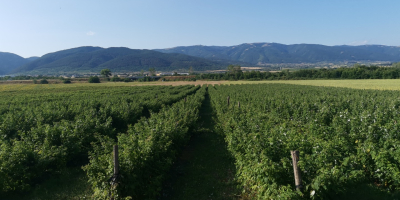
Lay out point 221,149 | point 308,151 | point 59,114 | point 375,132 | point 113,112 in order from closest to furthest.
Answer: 1. point 308,151
2. point 375,132
3. point 221,149
4. point 59,114
5. point 113,112

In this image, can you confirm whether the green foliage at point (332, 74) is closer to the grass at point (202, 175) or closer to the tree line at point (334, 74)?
the tree line at point (334, 74)

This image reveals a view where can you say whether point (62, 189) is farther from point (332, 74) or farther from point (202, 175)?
point (332, 74)

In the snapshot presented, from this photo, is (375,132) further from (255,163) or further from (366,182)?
(255,163)

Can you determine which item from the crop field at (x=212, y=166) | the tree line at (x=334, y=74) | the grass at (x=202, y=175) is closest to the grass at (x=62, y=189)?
the crop field at (x=212, y=166)

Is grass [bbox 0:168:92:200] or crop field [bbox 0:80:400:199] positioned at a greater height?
crop field [bbox 0:80:400:199]

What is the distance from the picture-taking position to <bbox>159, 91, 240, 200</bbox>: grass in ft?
24.4

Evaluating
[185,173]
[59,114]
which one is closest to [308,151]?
[185,173]

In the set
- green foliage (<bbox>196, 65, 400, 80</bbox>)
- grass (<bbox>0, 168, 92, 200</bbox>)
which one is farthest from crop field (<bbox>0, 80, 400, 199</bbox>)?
green foliage (<bbox>196, 65, 400, 80</bbox>)

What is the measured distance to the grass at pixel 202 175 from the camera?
7.45 metres

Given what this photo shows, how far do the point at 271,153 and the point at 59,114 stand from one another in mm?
14561

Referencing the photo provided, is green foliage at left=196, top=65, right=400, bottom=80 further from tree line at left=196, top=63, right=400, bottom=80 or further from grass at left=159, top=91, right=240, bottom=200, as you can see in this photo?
grass at left=159, top=91, right=240, bottom=200

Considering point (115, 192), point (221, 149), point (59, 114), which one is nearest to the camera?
point (115, 192)

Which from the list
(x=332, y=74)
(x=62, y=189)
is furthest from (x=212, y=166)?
(x=332, y=74)

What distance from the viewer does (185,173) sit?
905 cm
